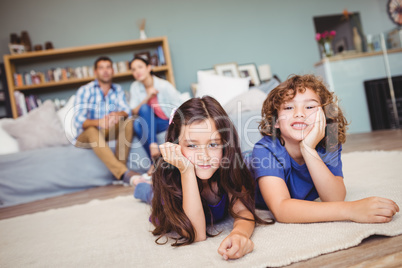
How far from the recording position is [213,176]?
108cm

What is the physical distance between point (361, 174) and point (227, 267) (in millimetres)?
1143

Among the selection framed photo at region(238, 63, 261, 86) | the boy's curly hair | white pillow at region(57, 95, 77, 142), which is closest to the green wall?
framed photo at region(238, 63, 261, 86)

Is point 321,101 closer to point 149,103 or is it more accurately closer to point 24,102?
point 149,103

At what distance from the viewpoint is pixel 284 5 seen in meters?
4.69

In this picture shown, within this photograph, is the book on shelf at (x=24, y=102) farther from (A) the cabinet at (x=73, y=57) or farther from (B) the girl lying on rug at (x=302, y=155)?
(B) the girl lying on rug at (x=302, y=155)

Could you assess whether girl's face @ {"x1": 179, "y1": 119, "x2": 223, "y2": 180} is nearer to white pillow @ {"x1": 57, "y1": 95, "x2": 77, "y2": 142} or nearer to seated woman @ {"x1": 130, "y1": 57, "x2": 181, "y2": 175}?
A: seated woman @ {"x1": 130, "y1": 57, "x2": 181, "y2": 175}

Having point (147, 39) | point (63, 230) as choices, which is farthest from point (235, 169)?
point (147, 39)

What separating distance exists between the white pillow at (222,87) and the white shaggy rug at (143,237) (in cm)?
180

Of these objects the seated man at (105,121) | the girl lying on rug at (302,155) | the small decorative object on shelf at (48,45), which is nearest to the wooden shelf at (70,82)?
the small decorative object on shelf at (48,45)

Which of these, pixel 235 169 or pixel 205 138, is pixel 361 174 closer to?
pixel 235 169

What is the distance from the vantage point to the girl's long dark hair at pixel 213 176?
1.01 meters

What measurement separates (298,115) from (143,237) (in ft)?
2.17

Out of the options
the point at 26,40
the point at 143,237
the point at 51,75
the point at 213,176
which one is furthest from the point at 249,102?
the point at 26,40

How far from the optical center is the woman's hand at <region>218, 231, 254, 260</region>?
0.77 m
